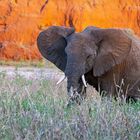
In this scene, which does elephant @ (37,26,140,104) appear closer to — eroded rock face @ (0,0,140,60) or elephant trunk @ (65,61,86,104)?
elephant trunk @ (65,61,86,104)

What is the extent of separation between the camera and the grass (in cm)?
488

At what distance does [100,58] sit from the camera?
28.3 feet

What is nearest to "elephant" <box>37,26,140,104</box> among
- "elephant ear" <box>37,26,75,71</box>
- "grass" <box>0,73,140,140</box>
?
"elephant ear" <box>37,26,75,71</box>

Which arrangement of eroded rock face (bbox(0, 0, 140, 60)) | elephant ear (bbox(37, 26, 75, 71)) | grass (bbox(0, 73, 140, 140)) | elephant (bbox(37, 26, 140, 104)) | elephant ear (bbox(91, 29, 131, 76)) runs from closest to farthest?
grass (bbox(0, 73, 140, 140)) < elephant (bbox(37, 26, 140, 104)) < elephant ear (bbox(91, 29, 131, 76)) < elephant ear (bbox(37, 26, 75, 71)) < eroded rock face (bbox(0, 0, 140, 60))

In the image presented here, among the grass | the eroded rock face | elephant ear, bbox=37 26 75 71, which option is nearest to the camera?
the grass

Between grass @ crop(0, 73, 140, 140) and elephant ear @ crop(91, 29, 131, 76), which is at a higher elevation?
grass @ crop(0, 73, 140, 140)

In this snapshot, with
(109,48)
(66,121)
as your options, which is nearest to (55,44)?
(109,48)

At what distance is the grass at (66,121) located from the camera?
488cm

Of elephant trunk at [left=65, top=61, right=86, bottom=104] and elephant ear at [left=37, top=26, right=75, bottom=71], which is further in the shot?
elephant ear at [left=37, top=26, right=75, bottom=71]

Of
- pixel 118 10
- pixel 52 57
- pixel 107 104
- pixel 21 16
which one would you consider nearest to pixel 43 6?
pixel 21 16

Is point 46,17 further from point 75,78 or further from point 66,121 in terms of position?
point 66,121

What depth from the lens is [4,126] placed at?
16.7ft

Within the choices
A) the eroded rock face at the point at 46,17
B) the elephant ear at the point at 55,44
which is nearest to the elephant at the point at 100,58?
the elephant ear at the point at 55,44

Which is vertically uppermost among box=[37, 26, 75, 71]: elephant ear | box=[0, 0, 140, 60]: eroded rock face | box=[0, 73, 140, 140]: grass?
box=[0, 73, 140, 140]: grass
